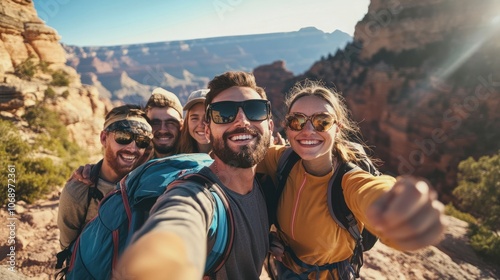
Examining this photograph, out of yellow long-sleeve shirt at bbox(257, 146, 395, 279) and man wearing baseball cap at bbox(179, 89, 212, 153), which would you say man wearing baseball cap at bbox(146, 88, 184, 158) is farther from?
yellow long-sleeve shirt at bbox(257, 146, 395, 279)

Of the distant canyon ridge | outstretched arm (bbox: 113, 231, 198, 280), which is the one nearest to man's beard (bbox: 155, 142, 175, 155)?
outstretched arm (bbox: 113, 231, 198, 280)

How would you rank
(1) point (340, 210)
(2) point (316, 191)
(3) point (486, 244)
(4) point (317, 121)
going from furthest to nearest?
1. (3) point (486, 244)
2. (4) point (317, 121)
3. (2) point (316, 191)
4. (1) point (340, 210)

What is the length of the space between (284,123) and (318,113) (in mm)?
310

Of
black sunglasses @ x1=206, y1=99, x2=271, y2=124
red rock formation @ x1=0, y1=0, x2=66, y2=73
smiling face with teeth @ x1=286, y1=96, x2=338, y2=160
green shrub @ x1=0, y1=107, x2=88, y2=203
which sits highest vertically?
red rock formation @ x1=0, y1=0, x2=66, y2=73

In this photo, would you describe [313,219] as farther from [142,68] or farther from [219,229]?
[142,68]

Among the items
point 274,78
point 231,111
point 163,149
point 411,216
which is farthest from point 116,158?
point 274,78

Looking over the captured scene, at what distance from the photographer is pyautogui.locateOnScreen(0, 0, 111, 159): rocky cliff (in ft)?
40.6

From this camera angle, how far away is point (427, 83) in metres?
28.0

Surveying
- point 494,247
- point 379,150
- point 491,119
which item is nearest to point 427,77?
point 491,119

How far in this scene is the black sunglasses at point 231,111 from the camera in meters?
1.74

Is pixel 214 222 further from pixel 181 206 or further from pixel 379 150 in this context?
pixel 379 150

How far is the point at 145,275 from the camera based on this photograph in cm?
70

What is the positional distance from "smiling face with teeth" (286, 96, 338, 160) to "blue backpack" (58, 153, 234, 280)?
2.75 ft

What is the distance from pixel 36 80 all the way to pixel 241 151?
61.1 feet
